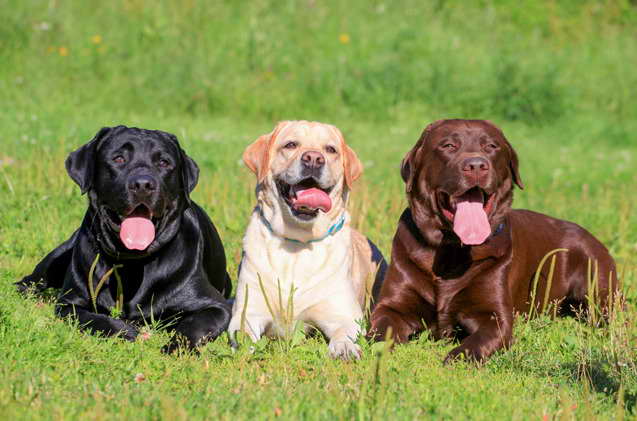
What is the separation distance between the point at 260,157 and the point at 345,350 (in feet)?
4.32

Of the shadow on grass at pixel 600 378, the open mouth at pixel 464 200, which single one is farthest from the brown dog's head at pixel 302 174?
the shadow on grass at pixel 600 378

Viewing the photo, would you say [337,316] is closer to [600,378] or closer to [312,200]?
[312,200]

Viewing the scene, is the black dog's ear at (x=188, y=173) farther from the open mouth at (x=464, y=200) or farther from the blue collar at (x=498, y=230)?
the blue collar at (x=498, y=230)

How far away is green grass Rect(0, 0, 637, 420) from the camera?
3.72 metres

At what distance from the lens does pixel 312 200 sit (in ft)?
16.0

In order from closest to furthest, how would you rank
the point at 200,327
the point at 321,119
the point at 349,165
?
the point at 200,327 → the point at 349,165 → the point at 321,119

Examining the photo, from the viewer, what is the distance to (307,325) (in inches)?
200

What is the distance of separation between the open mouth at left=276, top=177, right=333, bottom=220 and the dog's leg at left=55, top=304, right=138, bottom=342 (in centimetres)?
116

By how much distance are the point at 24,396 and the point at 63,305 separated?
1579mm

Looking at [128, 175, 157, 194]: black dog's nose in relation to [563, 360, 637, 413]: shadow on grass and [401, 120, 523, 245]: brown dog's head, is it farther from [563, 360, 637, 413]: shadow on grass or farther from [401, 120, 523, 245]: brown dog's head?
[563, 360, 637, 413]: shadow on grass

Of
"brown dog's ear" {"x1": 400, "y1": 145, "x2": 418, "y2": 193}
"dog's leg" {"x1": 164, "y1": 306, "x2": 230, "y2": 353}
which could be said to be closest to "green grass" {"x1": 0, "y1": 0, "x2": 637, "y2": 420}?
"dog's leg" {"x1": 164, "y1": 306, "x2": 230, "y2": 353}

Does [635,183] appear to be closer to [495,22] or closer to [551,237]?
[551,237]

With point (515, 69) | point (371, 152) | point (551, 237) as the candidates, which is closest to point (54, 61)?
point (371, 152)

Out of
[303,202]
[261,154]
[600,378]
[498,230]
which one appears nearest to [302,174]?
[303,202]
